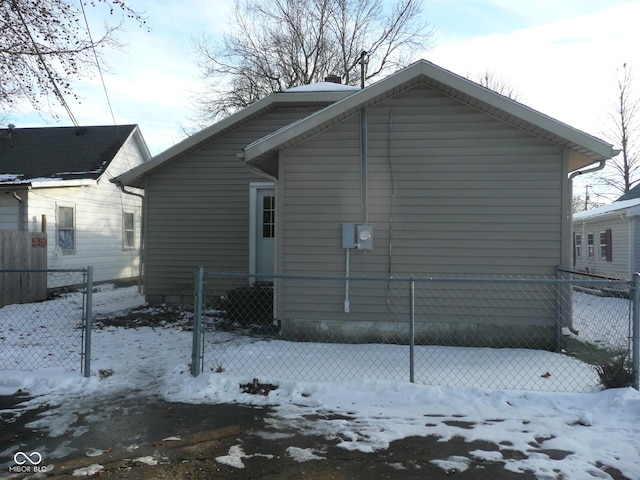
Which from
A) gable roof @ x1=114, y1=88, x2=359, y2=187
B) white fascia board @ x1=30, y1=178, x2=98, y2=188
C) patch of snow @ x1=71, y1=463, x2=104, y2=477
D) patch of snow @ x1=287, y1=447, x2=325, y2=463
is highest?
gable roof @ x1=114, y1=88, x2=359, y2=187

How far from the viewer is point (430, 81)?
716 centimetres

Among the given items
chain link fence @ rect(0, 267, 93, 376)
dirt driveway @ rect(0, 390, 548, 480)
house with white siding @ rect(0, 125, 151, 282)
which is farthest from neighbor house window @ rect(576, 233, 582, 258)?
dirt driveway @ rect(0, 390, 548, 480)

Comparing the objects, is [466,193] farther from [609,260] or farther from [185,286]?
[609,260]

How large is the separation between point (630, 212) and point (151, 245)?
14.7m

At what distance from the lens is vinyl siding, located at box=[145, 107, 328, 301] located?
1077 centimetres

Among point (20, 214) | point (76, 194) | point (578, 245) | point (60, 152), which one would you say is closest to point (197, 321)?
point (20, 214)

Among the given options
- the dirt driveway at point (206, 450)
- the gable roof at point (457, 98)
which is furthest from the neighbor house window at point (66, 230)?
the dirt driveway at point (206, 450)

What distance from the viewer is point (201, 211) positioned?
10.9 meters

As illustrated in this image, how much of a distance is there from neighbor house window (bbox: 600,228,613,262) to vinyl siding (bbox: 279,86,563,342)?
13.2 m

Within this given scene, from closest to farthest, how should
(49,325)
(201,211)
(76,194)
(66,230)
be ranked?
(49,325), (201,211), (66,230), (76,194)

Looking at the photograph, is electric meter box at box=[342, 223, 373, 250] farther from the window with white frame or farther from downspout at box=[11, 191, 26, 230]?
the window with white frame

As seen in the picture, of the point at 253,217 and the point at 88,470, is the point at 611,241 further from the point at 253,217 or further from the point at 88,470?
the point at 88,470

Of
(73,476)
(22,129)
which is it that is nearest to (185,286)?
(73,476)

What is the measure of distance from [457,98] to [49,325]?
819 centimetres
